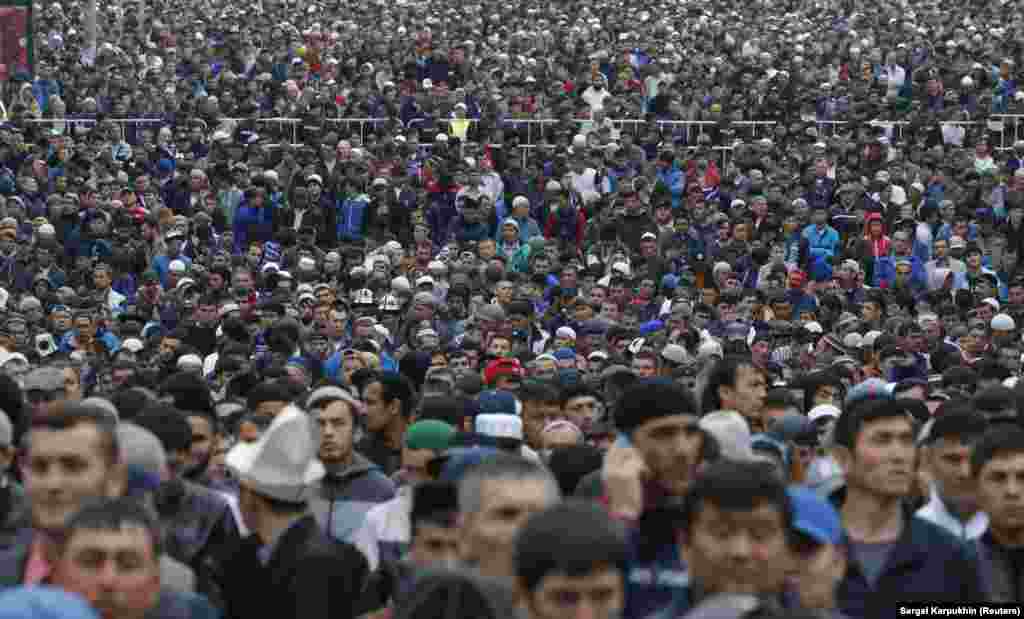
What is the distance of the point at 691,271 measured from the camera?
65.2 ft

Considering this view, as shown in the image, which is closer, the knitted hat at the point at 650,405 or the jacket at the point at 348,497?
the knitted hat at the point at 650,405

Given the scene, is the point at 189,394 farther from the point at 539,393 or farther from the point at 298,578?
the point at 298,578

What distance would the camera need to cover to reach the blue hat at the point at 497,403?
9.50 m

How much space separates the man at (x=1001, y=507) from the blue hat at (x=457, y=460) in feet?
4.40

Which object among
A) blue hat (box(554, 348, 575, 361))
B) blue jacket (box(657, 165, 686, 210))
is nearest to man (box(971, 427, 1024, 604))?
blue hat (box(554, 348, 575, 361))

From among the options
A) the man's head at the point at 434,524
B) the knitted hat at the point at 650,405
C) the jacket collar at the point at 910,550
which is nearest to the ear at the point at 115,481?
the man's head at the point at 434,524

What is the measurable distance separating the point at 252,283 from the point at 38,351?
2960 mm

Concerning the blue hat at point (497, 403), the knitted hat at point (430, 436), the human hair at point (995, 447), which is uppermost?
the human hair at point (995, 447)

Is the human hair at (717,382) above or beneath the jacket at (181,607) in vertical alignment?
above

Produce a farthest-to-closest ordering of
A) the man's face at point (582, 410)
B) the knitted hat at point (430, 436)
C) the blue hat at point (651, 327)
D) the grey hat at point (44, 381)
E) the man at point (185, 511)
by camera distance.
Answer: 1. the blue hat at point (651, 327)
2. the grey hat at point (44, 381)
3. the man's face at point (582, 410)
4. the knitted hat at point (430, 436)
5. the man at point (185, 511)

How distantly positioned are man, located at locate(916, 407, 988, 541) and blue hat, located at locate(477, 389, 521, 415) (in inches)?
86.0

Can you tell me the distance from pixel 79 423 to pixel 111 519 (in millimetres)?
701

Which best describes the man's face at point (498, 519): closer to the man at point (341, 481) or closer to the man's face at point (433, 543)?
the man's face at point (433, 543)

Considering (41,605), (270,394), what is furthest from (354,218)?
(41,605)
